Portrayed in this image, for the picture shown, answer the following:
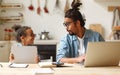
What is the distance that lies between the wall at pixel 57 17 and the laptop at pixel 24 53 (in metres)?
2.62

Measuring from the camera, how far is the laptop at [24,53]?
2.57 m

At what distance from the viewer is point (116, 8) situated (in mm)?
5086

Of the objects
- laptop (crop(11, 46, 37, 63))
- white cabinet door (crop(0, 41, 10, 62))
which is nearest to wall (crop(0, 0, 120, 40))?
white cabinet door (crop(0, 41, 10, 62))

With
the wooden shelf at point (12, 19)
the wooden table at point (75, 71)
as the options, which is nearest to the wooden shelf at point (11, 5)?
the wooden shelf at point (12, 19)

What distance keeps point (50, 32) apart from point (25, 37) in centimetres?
182

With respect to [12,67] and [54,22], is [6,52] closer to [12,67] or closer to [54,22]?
[54,22]

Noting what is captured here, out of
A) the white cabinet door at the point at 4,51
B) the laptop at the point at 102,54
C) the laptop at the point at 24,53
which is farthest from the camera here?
the white cabinet door at the point at 4,51

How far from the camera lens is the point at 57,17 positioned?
5.20 metres

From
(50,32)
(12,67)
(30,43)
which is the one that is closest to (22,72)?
(12,67)

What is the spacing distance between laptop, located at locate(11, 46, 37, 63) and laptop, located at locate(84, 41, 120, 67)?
530 millimetres

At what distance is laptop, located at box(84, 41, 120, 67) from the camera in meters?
2.27

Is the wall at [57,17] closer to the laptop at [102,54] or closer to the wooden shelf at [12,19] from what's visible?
the wooden shelf at [12,19]

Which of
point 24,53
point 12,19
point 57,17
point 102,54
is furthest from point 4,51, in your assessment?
point 102,54

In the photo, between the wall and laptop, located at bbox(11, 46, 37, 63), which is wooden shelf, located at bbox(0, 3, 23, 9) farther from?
laptop, located at bbox(11, 46, 37, 63)
